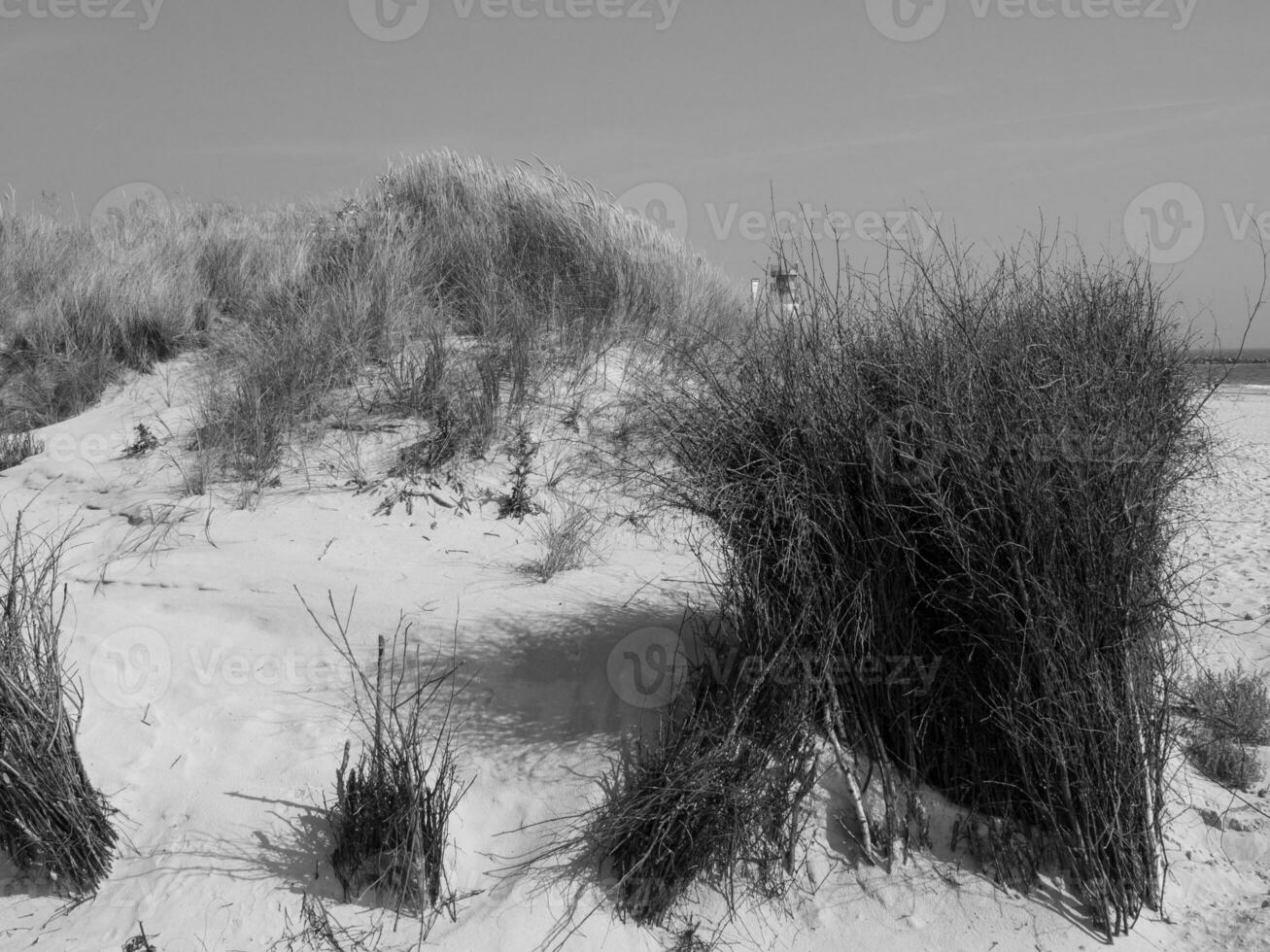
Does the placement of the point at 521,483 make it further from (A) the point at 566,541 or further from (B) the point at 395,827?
(B) the point at 395,827

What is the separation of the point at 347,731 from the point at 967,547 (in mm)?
2164

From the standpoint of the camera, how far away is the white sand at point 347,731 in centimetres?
300

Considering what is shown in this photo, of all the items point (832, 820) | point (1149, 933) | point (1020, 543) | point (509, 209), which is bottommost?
point (1149, 933)

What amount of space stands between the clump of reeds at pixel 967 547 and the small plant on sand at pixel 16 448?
14.2ft

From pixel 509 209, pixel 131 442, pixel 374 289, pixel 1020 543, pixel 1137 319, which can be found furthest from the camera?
pixel 509 209

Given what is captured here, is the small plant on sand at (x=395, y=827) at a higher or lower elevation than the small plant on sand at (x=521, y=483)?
lower

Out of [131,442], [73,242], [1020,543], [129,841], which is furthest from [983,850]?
[73,242]

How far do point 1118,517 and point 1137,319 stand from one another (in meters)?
1.47

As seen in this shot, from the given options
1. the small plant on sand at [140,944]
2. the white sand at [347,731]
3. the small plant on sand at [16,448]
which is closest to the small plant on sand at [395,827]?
the white sand at [347,731]

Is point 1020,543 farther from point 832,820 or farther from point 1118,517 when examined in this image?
point 832,820

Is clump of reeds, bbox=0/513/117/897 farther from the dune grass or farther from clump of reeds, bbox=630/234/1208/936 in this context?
the dune grass

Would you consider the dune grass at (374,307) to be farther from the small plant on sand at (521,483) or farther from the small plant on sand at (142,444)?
the small plant on sand at (142,444)

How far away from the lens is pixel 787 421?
3.34 meters

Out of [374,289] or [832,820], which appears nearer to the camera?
[832,820]
